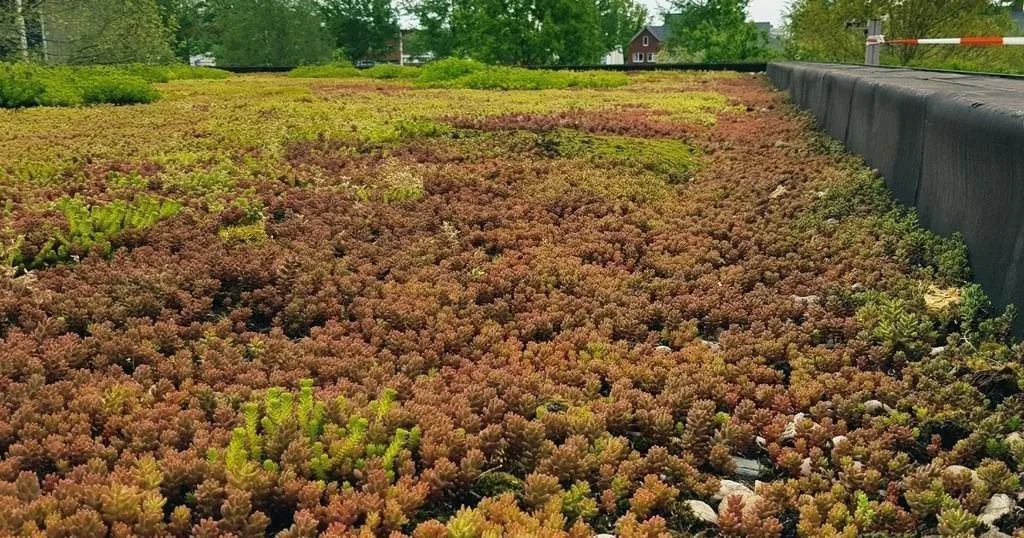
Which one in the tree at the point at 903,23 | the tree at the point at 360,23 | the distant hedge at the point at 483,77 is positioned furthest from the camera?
the tree at the point at 360,23

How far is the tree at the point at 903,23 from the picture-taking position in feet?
94.1

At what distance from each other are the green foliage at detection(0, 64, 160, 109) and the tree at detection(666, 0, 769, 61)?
111 feet

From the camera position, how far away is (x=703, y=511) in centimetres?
272

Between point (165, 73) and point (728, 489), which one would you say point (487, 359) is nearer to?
point (728, 489)

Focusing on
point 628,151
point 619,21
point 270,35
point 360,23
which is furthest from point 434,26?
point 628,151

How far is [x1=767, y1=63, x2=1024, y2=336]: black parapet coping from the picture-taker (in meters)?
3.80

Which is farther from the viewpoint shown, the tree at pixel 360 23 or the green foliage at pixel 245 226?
the tree at pixel 360 23

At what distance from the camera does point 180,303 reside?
4281mm

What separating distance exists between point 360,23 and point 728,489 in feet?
232

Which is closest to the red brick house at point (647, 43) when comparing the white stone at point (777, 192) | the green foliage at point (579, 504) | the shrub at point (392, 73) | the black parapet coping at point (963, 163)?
the shrub at point (392, 73)

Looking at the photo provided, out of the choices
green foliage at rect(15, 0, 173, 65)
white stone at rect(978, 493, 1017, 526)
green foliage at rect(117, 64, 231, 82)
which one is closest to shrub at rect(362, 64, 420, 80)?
green foliage at rect(117, 64, 231, 82)

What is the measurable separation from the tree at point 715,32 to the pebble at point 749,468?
43513 mm

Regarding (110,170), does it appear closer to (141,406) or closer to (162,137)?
(162,137)

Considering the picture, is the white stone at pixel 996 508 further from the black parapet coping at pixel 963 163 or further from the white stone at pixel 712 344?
the white stone at pixel 712 344
